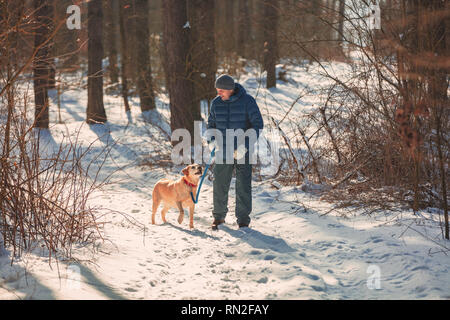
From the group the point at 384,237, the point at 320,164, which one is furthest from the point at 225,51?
the point at 384,237

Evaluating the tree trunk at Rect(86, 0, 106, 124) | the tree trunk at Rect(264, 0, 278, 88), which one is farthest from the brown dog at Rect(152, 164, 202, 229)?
the tree trunk at Rect(264, 0, 278, 88)

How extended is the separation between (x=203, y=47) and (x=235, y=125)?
628 centimetres

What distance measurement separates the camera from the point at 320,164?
7.73 meters

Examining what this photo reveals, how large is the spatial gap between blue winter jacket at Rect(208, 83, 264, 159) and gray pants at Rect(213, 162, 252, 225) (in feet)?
0.87

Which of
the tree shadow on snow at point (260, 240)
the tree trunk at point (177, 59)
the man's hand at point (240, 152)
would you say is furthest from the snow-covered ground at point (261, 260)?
the tree trunk at point (177, 59)

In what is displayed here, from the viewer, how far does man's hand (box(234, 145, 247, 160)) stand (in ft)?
18.8

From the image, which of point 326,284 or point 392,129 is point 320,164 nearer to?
point 392,129

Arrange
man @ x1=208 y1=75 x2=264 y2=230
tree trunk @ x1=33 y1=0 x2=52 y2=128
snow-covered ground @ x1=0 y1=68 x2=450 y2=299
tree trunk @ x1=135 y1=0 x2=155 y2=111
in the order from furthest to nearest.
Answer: tree trunk @ x1=135 y1=0 x2=155 y2=111, man @ x1=208 y1=75 x2=264 y2=230, tree trunk @ x1=33 y1=0 x2=52 y2=128, snow-covered ground @ x1=0 y1=68 x2=450 y2=299

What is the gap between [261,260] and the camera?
475 cm

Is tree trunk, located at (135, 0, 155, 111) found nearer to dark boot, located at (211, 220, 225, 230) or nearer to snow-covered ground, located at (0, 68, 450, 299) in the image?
snow-covered ground, located at (0, 68, 450, 299)

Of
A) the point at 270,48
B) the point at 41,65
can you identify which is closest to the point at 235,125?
the point at 41,65

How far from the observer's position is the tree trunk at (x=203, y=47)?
1116 centimetres

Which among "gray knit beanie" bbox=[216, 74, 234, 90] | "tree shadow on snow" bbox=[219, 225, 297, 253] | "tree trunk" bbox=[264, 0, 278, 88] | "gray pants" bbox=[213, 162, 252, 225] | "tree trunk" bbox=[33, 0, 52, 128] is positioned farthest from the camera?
"tree trunk" bbox=[264, 0, 278, 88]

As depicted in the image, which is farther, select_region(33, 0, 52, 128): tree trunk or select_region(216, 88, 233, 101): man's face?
select_region(216, 88, 233, 101): man's face
